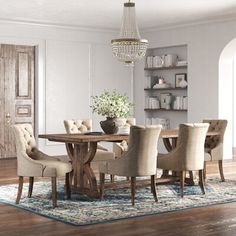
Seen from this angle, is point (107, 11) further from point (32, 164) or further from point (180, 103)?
point (32, 164)

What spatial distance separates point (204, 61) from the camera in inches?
424

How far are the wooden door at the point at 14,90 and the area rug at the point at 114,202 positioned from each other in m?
3.36

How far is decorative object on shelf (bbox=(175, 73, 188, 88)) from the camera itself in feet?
37.3

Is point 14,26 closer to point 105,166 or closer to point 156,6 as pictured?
point 156,6

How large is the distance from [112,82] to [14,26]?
8.20 ft

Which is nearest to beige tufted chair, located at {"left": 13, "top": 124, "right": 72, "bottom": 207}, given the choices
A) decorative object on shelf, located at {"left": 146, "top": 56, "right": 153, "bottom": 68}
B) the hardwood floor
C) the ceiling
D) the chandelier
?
the hardwood floor

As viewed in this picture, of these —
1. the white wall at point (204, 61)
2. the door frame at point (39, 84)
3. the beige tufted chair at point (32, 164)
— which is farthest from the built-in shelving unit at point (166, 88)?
the beige tufted chair at point (32, 164)

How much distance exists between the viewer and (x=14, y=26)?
1069 cm

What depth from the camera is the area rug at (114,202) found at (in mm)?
5652

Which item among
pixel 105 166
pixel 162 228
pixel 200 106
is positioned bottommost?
pixel 162 228

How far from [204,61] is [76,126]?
11.8 feet

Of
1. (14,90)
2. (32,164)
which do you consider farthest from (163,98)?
(32,164)

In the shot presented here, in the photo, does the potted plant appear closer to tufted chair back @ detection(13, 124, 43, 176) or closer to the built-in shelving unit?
tufted chair back @ detection(13, 124, 43, 176)

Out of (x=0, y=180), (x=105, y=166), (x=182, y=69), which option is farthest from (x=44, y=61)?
(x=105, y=166)
